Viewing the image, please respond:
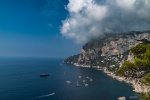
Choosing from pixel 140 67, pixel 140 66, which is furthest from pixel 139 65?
pixel 140 67

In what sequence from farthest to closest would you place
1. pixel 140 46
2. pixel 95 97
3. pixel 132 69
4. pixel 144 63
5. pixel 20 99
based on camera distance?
1. pixel 95 97
2. pixel 20 99
3. pixel 140 46
4. pixel 132 69
5. pixel 144 63

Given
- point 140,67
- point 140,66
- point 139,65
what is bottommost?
point 140,67

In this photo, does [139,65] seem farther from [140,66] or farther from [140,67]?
[140,67]

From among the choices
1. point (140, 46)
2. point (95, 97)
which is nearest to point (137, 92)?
point (95, 97)

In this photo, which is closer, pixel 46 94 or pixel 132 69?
pixel 132 69

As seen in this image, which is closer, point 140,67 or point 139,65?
point 139,65

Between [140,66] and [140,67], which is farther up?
[140,66]

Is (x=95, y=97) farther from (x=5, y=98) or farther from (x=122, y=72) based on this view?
(x=122, y=72)

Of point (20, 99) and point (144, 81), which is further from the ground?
point (144, 81)
